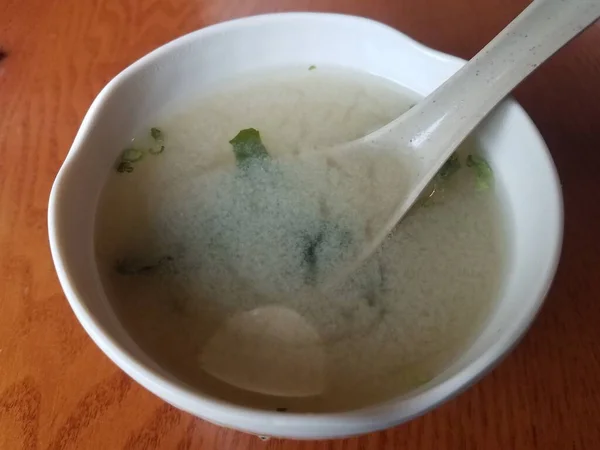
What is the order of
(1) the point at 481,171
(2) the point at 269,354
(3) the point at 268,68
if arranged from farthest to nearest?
(3) the point at 268,68 → (1) the point at 481,171 → (2) the point at 269,354

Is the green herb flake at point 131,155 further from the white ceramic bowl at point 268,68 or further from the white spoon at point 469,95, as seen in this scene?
the white spoon at point 469,95

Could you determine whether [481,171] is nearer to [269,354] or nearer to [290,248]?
[290,248]

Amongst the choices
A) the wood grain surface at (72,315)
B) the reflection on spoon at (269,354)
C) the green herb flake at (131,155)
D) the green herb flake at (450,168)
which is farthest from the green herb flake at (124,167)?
the green herb flake at (450,168)

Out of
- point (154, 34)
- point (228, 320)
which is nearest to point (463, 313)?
point (228, 320)

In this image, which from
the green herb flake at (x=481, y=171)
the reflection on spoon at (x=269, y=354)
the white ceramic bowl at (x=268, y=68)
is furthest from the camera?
the green herb flake at (x=481, y=171)

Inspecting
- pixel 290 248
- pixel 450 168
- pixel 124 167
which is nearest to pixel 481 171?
pixel 450 168
